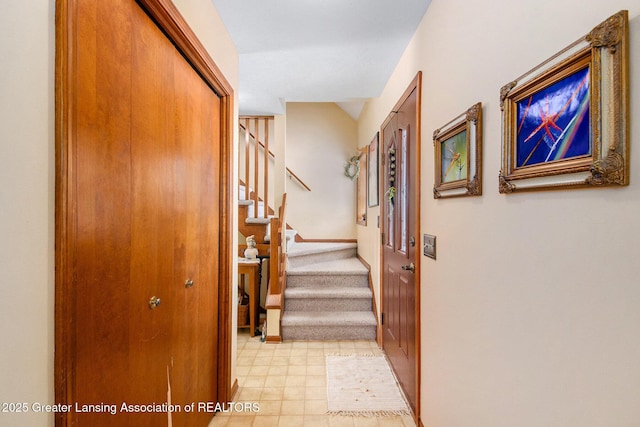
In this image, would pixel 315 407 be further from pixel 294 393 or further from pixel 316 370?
pixel 316 370

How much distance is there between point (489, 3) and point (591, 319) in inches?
41.7

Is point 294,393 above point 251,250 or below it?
below

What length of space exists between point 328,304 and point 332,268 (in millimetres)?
474

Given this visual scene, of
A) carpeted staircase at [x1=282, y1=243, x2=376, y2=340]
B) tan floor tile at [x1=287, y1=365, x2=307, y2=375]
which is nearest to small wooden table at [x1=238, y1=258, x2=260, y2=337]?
carpeted staircase at [x1=282, y1=243, x2=376, y2=340]

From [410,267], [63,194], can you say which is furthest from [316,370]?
[63,194]

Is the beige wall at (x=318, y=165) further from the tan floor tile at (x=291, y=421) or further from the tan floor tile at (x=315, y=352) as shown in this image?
the tan floor tile at (x=291, y=421)

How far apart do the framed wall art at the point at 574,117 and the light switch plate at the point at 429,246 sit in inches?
27.6

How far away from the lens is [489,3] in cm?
108

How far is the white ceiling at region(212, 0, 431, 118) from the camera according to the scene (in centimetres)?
169

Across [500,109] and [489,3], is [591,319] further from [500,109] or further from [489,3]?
[489,3]

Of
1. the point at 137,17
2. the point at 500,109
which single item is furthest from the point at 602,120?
the point at 137,17

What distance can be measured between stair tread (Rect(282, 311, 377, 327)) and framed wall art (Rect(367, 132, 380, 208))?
1190 mm

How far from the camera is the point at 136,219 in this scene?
1.07m

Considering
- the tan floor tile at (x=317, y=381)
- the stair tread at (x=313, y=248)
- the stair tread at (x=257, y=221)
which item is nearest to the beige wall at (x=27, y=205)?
the tan floor tile at (x=317, y=381)
